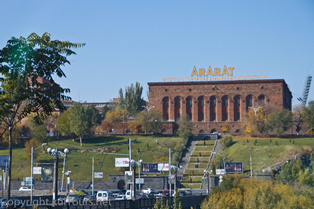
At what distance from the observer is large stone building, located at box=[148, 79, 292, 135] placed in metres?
109

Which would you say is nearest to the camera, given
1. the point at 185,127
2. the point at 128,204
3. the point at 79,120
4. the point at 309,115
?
the point at 128,204

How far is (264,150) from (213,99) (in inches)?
1395

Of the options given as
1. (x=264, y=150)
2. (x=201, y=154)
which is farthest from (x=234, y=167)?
(x=201, y=154)

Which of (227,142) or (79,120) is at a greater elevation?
(79,120)

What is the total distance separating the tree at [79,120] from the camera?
95.1 metres

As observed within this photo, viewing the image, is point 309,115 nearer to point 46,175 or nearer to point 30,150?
point 30,150

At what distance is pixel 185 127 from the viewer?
101m

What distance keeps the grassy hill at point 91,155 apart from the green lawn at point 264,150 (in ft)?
47.7

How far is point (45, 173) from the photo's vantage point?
142ft

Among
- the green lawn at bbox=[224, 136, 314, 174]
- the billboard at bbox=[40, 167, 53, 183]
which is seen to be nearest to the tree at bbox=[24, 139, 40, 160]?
the billboard at bbox=[40, 167, 53, 183]

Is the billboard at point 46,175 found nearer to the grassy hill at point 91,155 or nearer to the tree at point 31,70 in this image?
the grassy hill at point 91,155

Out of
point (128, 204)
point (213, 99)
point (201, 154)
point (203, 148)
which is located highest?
point (213, 99)

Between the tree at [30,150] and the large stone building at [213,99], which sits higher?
the large stone building at [213,99]

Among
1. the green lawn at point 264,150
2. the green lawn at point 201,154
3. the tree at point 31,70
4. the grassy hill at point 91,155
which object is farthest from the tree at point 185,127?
the tree at point 31,70
